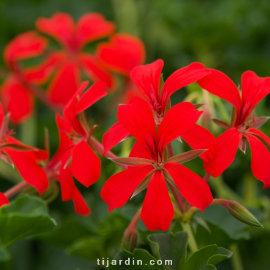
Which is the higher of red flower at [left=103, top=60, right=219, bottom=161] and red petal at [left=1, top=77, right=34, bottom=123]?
red petal at [left=1, top=77, right=34, bottom=123]

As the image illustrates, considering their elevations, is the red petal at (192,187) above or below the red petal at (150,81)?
below

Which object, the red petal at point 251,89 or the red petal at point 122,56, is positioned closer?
the red petal at point 251,89

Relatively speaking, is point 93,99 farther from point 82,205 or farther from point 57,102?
point 57,102

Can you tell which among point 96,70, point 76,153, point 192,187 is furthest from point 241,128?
point 96,70

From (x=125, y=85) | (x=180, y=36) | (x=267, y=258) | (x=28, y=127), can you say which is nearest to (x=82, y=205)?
(x=267, y=258)

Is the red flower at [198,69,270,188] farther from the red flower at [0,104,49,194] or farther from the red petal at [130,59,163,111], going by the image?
the red flower at [0,104,49,194]

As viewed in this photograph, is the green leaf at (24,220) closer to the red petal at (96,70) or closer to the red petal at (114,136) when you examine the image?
the red petal at (114,136)

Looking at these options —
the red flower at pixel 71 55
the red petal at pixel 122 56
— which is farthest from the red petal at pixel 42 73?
the red petal at pixel 122 56

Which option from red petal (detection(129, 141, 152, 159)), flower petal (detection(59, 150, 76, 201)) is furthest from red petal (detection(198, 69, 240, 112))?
flower petal (detection(59, 150, 76, 201))
